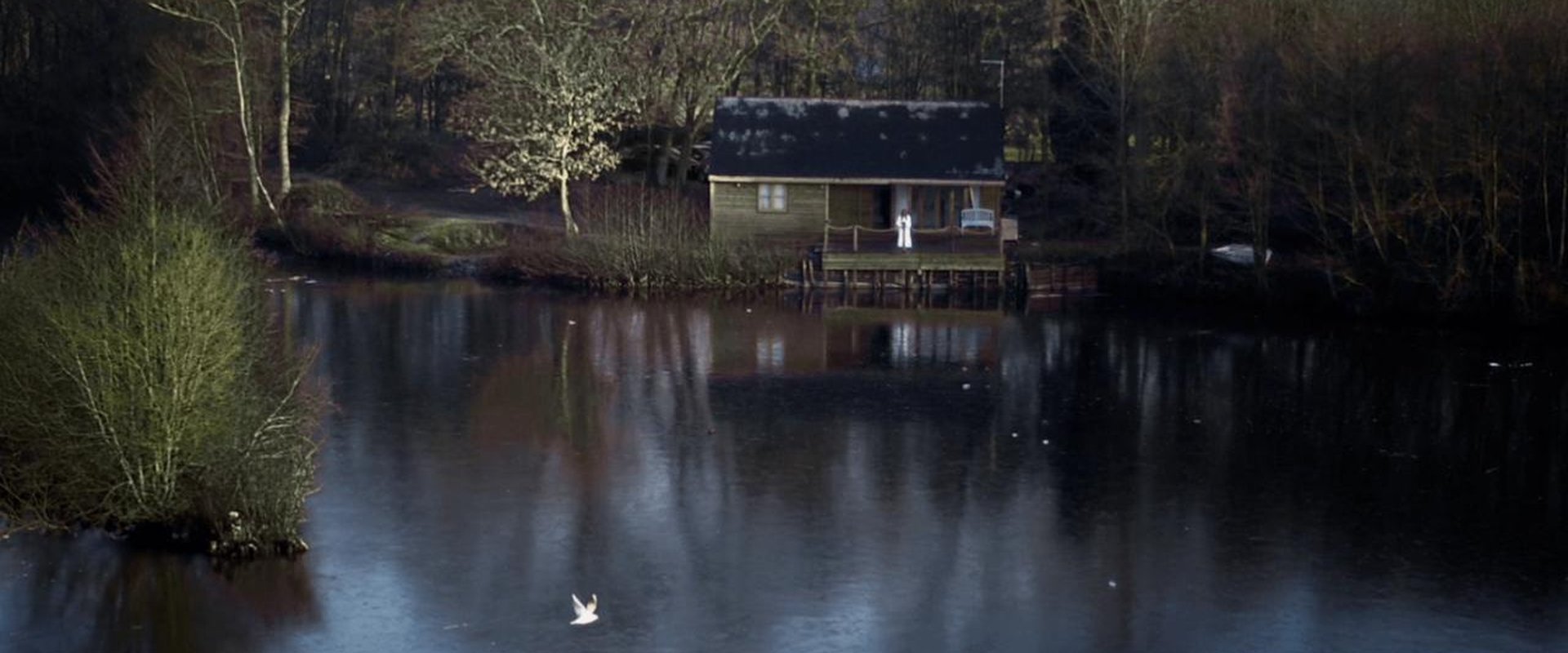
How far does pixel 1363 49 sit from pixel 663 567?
2099 centimetres

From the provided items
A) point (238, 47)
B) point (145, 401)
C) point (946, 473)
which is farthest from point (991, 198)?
point (145, 401)

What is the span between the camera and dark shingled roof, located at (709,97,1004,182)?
40.5 m

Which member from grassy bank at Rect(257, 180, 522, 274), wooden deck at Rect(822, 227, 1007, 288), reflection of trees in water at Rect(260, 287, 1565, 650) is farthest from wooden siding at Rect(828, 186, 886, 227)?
reflection of trees in water at Rect(260, 287, 1565, 650)

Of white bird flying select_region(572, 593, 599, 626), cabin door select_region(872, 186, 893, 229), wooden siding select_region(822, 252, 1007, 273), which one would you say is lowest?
white bird flying select_region(572, 593, 599, 626)

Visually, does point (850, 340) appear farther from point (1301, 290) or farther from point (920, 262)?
point (1301, 290)

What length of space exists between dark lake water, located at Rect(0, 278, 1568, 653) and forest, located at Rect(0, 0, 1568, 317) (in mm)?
3815

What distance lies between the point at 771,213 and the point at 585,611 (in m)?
26.4

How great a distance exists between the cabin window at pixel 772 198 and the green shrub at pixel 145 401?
23.8 metres

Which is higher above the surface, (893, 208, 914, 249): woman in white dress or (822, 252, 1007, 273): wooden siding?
(893, 208, 914, 249): woman in white dress

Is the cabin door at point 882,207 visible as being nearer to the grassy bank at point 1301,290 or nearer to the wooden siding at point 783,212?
the wooden siding at point 783,212

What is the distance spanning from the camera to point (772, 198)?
4072 cm

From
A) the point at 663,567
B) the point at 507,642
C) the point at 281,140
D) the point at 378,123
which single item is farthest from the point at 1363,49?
the point at 378,123

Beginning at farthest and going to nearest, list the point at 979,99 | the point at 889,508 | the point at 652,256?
1. the point at 979,99
2. the point at 652,256
3. the point at 889,508

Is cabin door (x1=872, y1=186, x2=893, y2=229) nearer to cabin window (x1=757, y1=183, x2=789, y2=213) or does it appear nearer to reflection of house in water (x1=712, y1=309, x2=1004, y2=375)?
cabin window (x1=757, y1=183, x2=789, y2=213)
